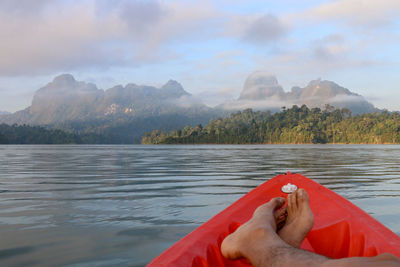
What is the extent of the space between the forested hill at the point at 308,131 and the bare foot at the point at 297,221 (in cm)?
13843

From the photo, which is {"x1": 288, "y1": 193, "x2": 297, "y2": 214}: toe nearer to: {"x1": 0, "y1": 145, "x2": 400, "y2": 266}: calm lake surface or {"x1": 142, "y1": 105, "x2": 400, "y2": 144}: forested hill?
{"x1": 0, "y1": 145, "x2": 400, "y2": 266}: calm lake surface

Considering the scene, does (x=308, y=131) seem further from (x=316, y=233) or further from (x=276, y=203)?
(x=276, y=203)

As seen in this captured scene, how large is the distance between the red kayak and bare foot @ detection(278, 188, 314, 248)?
1.42 feet

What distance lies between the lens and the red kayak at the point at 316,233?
2.40 m

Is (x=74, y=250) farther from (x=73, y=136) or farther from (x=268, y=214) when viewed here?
(x=73, y=136)

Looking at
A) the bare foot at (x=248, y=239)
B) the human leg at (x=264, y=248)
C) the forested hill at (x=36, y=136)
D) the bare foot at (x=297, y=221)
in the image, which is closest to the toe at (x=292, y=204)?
the bare foot at (x=297, y=221)

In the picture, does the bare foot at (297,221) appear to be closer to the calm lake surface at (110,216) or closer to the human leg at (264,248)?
the human leg at (264,248)

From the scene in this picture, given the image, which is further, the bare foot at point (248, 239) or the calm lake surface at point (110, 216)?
the calm lake surface at point (110, 216)

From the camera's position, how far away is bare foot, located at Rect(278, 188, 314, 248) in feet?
8.78

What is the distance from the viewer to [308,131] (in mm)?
141000

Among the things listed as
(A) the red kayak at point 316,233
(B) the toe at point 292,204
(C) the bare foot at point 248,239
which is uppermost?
(B) the toe at point 292,204

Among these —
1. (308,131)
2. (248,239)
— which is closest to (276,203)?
(248,239)

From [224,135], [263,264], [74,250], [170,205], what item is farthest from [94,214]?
[224,135]

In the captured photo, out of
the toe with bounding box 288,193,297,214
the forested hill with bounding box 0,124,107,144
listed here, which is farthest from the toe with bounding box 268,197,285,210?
the forested hill with bounding box 0,124,107,144
